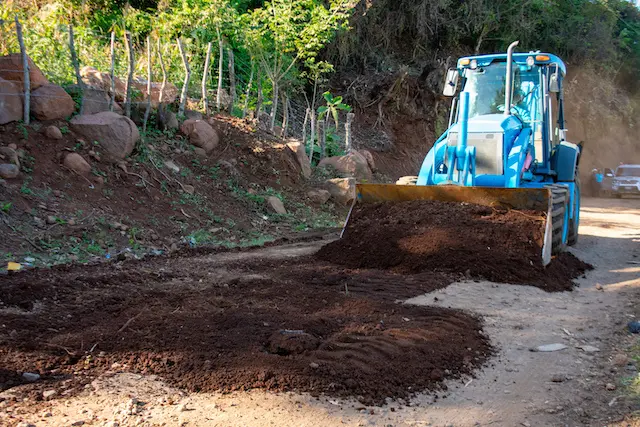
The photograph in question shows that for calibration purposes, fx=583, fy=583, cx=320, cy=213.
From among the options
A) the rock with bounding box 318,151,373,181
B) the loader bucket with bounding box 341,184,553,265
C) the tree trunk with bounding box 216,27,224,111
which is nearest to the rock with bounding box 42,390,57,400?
the loader bucket with bounding box 341,184,553,265

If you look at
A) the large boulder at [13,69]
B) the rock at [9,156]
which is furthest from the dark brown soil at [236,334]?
the large boulder at [13,69]

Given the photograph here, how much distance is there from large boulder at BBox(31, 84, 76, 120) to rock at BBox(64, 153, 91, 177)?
1.08 m

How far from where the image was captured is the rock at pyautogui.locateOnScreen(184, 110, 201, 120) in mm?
13823

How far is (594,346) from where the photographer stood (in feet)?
17.1

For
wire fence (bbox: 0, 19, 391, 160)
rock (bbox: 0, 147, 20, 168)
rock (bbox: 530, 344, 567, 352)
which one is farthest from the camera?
wire fence (bbox: 0, 19, 391, 160)

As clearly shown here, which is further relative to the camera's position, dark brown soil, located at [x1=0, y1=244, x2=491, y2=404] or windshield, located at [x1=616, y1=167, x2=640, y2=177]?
windshield, located at [x1=616, y1=167, x2=640, y2=177]

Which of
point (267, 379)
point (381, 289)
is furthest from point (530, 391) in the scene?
point (381, 289)

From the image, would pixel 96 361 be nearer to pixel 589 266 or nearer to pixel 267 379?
pixel 267 379

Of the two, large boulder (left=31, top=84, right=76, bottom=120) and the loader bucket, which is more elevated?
large boulder (left=31, top=84, right=76, bottom=120)

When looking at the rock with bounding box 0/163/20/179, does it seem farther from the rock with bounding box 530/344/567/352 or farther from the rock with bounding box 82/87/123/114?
the rock with bounding box 530/344/567/352

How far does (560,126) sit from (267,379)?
30.2 feet

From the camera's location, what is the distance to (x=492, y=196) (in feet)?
27.0

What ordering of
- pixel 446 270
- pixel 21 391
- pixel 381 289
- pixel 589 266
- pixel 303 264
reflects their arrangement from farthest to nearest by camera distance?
pixel 589 266 < pixel 303 264 < pixel 446 270 < pixel 381 289 < pixel 21 391

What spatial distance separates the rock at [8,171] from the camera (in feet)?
29.2
